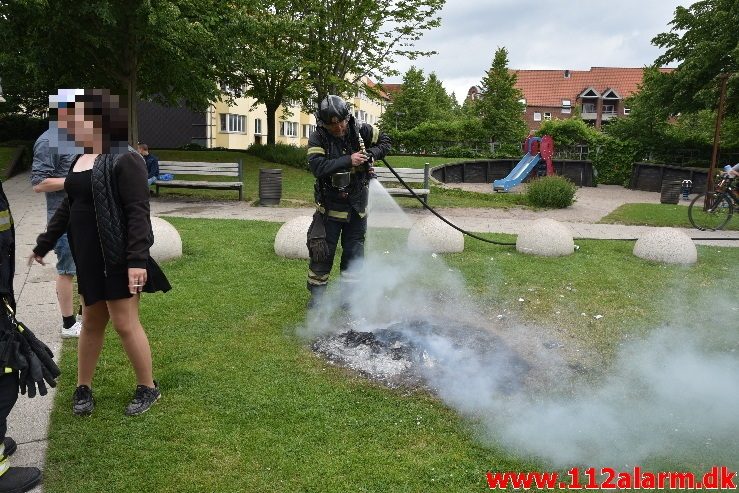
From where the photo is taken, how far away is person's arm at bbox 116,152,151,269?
3.09 metres

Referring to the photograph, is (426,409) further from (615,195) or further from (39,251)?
(615,195)

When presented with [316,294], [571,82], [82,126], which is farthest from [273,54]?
[571,82]

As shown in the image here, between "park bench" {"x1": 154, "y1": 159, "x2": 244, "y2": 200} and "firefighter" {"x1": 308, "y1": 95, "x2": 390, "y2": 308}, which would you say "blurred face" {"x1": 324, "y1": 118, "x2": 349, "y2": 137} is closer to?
"firefighter" {"x1": 308, "y1": 95, "x2": 390, "y2": 308}

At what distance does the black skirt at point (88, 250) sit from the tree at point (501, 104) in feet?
125

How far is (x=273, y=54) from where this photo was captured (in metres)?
22.8

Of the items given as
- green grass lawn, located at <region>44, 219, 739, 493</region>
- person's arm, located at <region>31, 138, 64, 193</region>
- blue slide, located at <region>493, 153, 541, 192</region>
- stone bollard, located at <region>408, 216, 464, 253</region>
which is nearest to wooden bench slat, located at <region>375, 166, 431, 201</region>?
stone bollard, located at <region>408, 216, 464, 253</region>

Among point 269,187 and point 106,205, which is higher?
point 106,205

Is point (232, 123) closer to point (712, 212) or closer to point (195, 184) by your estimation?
point (195, 184)

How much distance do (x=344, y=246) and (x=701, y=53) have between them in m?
24.5

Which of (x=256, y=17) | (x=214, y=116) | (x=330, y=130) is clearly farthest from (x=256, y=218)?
(x=214, y=116)

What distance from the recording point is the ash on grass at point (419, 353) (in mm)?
4043

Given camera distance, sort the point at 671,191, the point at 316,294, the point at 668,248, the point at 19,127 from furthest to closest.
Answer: the point at 19,127 < the point at 671,191 < the point at 668,248 < the point at 316,294

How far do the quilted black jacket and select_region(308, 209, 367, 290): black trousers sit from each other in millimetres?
2092

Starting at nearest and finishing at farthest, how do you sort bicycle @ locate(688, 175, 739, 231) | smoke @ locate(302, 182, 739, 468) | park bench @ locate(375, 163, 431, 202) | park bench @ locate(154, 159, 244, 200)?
smoke @ locate(302, 182, 739, 468) → bicycle @ locate(688, 175, 739, 231) → park bench @ locate(375, 163, 431, 202) → park bench @ locate(154, 159, 244, 200)
